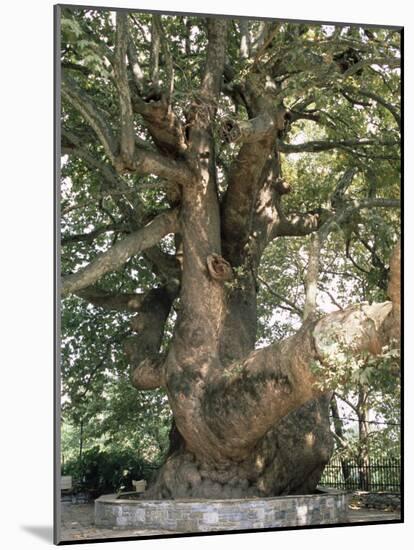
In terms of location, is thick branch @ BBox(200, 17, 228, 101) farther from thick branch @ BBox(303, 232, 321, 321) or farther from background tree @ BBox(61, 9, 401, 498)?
thick branch @ BBox(303, 232, 321, 321)

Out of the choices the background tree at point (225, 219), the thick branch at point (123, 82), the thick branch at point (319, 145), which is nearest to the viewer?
the thick branch at point (123, 82)

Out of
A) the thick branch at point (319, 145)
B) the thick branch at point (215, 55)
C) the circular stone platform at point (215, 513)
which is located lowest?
the circular stone platform at point (215, 513)

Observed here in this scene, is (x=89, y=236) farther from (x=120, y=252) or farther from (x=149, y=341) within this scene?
(x=120, y=252)

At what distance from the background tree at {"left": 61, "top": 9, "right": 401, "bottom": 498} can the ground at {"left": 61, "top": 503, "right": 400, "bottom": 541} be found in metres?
0.74

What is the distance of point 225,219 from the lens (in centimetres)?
999

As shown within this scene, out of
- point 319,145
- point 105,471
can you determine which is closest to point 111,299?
point 105,471

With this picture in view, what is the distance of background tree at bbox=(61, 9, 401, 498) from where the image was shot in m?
8.10

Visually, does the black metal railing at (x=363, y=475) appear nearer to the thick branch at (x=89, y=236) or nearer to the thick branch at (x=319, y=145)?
the thick branch at (x=319, y=145)

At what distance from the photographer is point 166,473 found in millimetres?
9703

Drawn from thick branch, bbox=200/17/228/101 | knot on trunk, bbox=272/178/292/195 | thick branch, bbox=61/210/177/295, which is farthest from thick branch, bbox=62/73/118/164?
knot on trunk, bbox=272/178/292/195

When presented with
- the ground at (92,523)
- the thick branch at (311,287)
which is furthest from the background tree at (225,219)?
the ground at (92,523)

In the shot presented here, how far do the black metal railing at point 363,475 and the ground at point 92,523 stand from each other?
63cm

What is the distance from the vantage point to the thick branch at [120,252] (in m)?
8.38

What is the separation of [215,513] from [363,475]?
3237 mm
